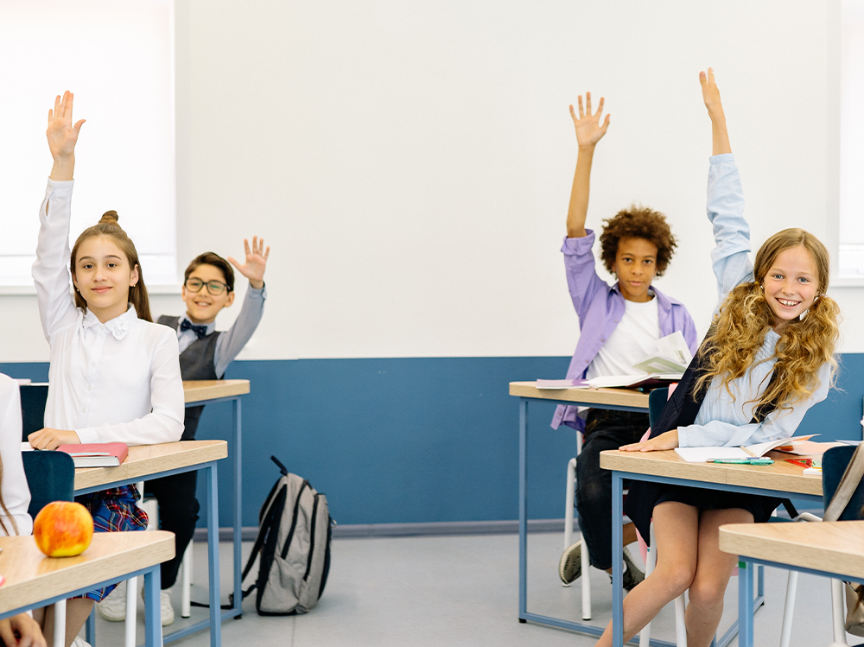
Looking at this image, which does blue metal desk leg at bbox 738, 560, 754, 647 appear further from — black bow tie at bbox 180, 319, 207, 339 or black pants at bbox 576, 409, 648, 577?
black bow tie at bbox 180, 319, 207, 339

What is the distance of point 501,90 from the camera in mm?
3705

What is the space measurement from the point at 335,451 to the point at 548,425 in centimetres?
103

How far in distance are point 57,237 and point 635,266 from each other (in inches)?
74.0

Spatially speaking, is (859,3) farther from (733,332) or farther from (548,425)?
(733,332)

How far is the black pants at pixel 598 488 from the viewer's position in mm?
2381

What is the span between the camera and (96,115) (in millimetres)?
3541

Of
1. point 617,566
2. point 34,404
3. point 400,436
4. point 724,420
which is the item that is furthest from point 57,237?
point 400,436

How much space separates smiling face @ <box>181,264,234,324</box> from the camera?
2914mm

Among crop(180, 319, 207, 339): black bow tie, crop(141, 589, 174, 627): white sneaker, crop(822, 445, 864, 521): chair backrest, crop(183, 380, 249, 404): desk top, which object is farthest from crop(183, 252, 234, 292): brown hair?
crop(822, 445, 864, 521): chair backrest

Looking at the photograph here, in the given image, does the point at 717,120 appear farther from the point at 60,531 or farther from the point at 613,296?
the point at 60,531

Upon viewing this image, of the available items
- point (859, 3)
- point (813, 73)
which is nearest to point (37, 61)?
point (813, 73)

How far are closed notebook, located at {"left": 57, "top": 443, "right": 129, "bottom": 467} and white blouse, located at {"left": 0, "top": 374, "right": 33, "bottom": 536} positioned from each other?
0.27 meters

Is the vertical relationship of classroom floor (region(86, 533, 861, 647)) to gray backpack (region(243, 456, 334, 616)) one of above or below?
below

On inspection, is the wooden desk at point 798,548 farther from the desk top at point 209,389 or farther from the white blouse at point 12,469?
the desk top at point 209,389
